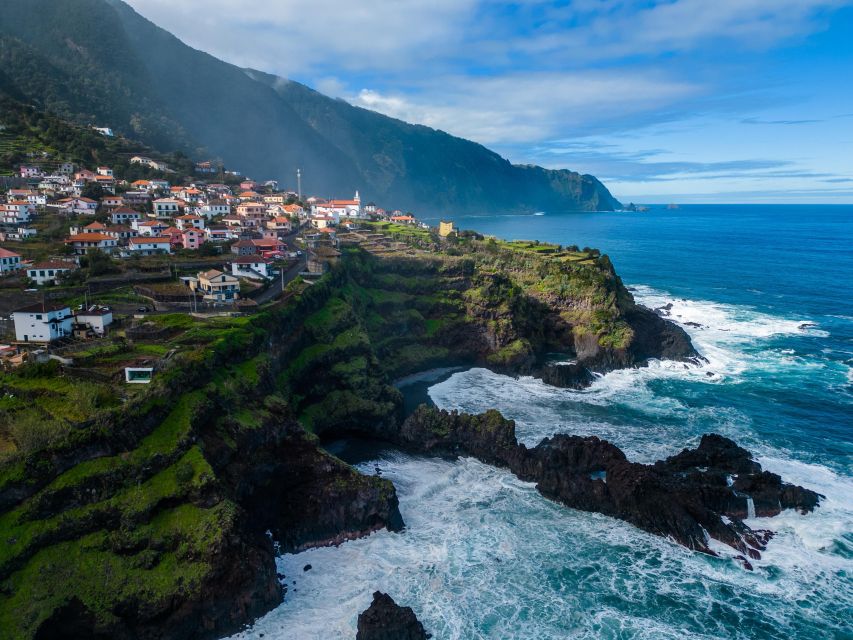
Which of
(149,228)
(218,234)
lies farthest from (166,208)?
(218,234)

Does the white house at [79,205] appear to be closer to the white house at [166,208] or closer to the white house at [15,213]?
the white house at [15,213]

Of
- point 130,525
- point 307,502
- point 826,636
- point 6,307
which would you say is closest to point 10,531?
point 130,525

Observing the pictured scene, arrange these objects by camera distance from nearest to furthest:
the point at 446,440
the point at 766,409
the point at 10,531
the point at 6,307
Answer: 1. the point at 10,531
2. the point at 6,307
3. the point at 446,440
4. the point at 766,409

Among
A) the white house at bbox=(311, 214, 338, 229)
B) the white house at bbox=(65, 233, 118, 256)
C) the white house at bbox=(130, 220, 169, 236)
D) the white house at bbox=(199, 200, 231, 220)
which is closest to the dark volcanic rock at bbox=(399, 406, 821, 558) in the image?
the white house at bbox=(65, 233, 118, 256)

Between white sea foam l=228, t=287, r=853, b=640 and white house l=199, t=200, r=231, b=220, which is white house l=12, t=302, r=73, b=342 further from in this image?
white house l=199, t=200, r=231, b=220

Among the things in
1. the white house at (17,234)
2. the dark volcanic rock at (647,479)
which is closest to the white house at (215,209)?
the white house at (17,234)

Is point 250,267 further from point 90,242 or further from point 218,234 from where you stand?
point 90,242

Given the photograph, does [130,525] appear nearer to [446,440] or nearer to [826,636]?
[446,440]
